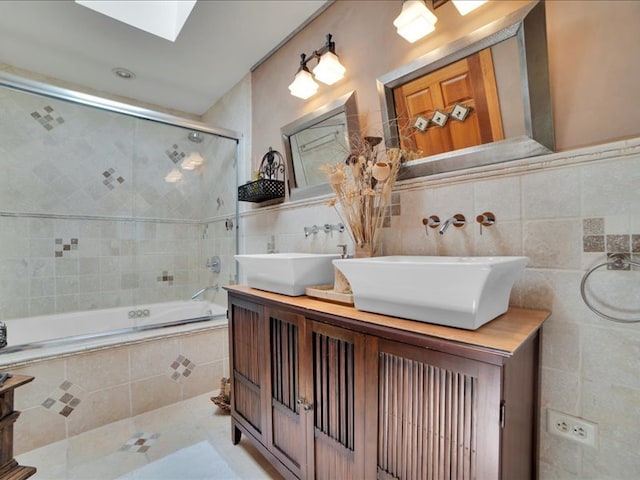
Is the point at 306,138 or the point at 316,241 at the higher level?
the point at 306,138

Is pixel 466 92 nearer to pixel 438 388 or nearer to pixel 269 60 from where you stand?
pixel 438 388

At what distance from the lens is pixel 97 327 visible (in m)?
2.53

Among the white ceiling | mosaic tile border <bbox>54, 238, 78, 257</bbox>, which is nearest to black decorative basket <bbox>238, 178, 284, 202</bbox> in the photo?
the white ceiling

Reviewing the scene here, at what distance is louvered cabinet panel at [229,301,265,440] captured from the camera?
1415mm

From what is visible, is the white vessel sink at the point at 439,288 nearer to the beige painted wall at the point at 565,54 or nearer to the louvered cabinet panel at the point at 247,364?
the beige painted wall at the point at 565,54

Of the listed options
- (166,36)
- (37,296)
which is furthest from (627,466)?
(37,296)

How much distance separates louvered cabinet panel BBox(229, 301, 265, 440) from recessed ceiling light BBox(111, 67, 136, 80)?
7.18ft

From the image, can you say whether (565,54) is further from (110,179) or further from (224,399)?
(110,179)

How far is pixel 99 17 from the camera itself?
186 cm

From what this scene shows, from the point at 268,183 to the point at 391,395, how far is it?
1533mm

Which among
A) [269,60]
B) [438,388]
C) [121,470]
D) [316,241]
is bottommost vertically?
[121,470]

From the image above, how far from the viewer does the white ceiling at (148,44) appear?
1.81m

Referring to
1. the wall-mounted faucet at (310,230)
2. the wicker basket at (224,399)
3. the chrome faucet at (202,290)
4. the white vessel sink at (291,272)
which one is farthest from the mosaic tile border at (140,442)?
the wall-mounted faucet at (310,230)

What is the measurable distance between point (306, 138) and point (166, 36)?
3.97 ft
